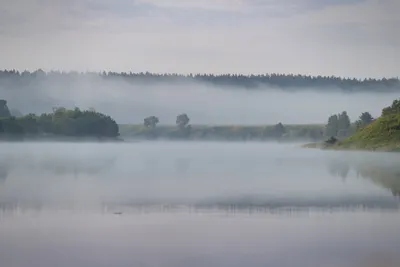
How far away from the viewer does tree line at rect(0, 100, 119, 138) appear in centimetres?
568

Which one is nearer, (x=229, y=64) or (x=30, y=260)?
(x=30, y=260)

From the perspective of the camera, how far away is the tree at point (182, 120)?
577cm

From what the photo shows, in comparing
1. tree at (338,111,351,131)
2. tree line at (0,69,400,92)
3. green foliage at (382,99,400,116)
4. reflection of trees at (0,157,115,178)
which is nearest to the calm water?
reflection of trees at (0,157,115,178)

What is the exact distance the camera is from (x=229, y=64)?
585 cm

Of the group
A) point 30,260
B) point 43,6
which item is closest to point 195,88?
point 43,6

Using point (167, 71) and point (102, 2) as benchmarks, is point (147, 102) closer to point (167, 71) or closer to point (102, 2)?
point (167, 71)

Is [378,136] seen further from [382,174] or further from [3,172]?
[3,172]

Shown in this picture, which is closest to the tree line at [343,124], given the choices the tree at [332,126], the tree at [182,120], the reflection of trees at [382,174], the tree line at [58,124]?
the tree at [332,126]

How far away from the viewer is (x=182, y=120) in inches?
228

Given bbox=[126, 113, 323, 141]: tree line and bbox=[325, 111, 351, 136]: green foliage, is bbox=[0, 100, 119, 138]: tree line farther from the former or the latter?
bbox=[325, 111, 351, 136]: green foliage

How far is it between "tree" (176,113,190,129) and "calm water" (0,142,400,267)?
19 centimetres

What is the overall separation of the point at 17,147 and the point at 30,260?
1.36m

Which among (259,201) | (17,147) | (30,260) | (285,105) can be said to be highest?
(285,105)

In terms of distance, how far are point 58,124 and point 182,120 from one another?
1039 millimetres
